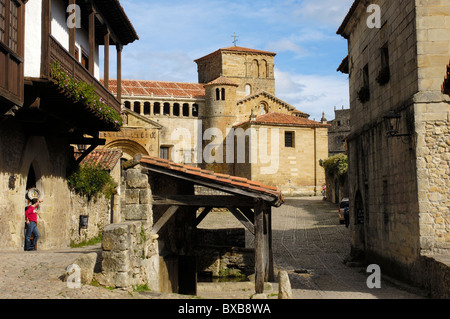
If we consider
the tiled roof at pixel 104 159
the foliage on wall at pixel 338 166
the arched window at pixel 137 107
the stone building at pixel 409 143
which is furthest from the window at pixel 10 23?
the arched window at pixel 137 107

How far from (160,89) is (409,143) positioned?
42153 millimetres

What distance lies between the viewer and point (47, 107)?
1150 cm

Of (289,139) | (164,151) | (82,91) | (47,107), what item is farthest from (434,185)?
(164,151)

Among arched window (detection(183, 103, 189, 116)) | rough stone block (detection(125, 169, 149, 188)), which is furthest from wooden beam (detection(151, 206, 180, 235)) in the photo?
arched window (detection(183, 103, 189, 116))

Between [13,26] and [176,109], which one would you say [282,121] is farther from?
[13,26]

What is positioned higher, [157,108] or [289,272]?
[157,108]

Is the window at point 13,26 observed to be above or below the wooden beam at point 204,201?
above

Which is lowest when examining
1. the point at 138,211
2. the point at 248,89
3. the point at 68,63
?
the point at 138,211

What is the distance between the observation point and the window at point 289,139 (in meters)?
44.0

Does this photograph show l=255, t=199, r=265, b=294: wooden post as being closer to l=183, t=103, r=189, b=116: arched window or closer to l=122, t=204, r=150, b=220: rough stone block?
l=122, t=204, r=150, b=220: rough stone block

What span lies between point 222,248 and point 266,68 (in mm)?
44779

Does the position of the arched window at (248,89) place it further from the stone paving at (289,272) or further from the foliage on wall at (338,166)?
the stone paving at (289,272)

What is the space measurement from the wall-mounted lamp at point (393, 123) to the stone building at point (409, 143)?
0.9 inches

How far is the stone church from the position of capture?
4253cm
